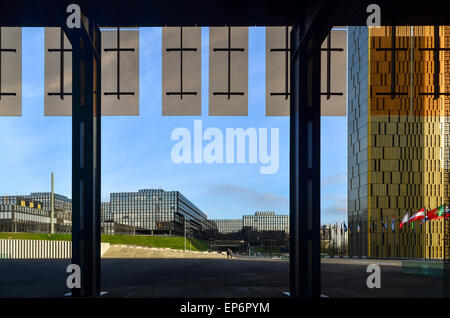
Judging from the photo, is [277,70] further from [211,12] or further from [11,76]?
[11,76]

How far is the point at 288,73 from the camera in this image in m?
12.5

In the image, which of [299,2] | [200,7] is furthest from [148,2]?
[299,2]

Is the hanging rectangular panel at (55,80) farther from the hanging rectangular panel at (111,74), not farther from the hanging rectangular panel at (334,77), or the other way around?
the hanging rectangular panel at (334,77)

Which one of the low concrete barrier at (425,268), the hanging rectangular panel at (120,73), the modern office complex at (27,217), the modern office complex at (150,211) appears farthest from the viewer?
the modern office complex at (150,211)

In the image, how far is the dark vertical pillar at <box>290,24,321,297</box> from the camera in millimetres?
9812

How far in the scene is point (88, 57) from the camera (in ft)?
34.5

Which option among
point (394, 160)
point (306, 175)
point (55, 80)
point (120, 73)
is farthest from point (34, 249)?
point (394, 160)

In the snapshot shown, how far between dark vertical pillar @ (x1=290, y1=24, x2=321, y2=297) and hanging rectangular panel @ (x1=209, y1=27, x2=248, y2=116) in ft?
8.67

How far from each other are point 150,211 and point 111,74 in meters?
136

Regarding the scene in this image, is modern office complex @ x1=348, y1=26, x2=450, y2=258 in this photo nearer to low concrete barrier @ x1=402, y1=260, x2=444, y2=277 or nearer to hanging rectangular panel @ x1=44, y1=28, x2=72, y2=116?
low concrete barrier @ x1=402, y1=260, x2=444, y2=277

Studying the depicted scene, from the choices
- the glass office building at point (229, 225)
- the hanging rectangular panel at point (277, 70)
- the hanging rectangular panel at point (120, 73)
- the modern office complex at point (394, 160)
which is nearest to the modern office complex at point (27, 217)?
the modern office complex at point (394, 160)

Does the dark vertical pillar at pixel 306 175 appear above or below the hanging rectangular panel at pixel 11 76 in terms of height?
below

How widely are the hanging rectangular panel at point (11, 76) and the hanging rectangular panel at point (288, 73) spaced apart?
7950mm

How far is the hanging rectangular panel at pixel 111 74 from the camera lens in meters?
12.6
